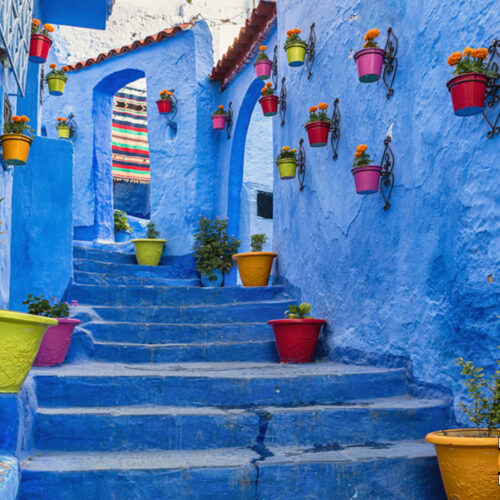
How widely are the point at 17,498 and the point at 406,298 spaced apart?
248cm

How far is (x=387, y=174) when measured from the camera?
4.14 metres

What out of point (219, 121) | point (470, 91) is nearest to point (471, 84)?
point (470, 91)

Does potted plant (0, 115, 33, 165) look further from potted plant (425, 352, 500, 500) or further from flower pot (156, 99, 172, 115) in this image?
flower pot (156, 99, 172, 115)

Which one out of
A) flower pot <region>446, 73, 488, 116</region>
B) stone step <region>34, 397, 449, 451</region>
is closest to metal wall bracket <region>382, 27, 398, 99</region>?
flower pot <region>446, 73, 488, 116</region>

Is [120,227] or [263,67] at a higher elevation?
[263,67]

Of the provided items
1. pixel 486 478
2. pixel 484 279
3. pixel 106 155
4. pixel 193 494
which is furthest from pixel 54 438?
pixel 106 155

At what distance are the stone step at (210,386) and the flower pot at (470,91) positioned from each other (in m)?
1.78

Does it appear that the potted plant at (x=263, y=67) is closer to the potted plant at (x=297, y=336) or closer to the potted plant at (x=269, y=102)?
the potted plant at (x=269, y=102)

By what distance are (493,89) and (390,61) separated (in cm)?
124

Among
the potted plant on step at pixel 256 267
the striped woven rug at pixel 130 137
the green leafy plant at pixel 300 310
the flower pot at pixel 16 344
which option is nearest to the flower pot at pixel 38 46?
the potted plant on step at pixel 256 267

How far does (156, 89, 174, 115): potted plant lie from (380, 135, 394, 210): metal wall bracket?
5.37 m

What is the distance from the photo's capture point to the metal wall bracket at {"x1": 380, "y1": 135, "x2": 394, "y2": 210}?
162 inches

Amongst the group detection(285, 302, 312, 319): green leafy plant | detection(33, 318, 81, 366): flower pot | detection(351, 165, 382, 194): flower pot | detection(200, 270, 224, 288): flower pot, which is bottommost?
detection(33, 318, 81, 366): flower pot

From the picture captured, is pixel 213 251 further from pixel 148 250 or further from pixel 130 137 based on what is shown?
pixel 130 137
